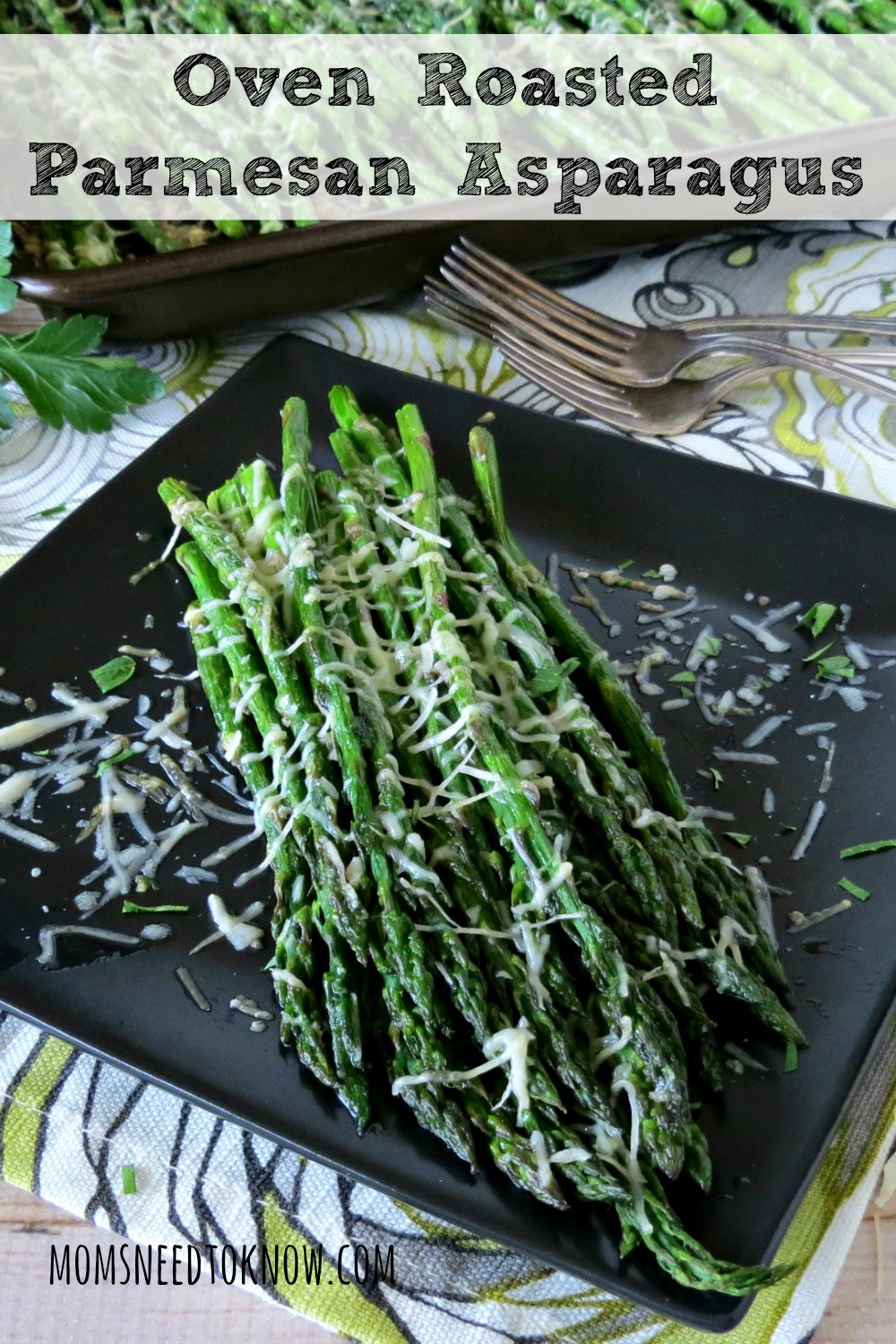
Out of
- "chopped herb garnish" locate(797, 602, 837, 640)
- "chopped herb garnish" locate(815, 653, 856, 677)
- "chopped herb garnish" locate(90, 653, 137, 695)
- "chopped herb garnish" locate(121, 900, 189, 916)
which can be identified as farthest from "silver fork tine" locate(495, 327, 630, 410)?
"chopped herb garnish" locate(121, 900, 189, 916)

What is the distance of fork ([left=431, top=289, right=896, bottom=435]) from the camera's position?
2.76 meters

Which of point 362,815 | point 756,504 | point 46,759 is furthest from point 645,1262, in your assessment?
point 756,504

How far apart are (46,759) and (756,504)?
1.33 metres

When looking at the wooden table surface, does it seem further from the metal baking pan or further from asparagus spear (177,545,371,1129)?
the metal baking pan

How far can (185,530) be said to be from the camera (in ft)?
7.90

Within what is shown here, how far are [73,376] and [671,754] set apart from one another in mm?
1497

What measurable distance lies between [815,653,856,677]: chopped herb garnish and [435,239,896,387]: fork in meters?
0.81

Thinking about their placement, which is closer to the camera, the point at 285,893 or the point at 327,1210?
the point at 327,1210

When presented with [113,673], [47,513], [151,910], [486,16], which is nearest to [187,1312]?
[151,910]

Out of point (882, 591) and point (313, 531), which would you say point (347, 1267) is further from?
point (882, 591)

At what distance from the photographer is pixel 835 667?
83.1 inches

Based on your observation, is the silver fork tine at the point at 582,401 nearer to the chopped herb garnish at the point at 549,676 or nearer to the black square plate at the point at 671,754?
the black square plate at the point at 671,754

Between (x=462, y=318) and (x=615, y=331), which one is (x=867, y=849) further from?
(x=462, y=318)

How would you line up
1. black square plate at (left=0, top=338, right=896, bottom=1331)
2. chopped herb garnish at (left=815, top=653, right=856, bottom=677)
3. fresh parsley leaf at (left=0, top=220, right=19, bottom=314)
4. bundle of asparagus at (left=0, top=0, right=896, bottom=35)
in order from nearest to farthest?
black square plate at (left=0, top=338, right=896, bottom=1331) → chopped herb garnish at (left=815, top=653, right=856, bottom=677) → fresh parsley leaf at (left=0, top=220, right=19, bottom=314) → bundle of asparagus at (left=0, top=0, right=896, bottom=35)
